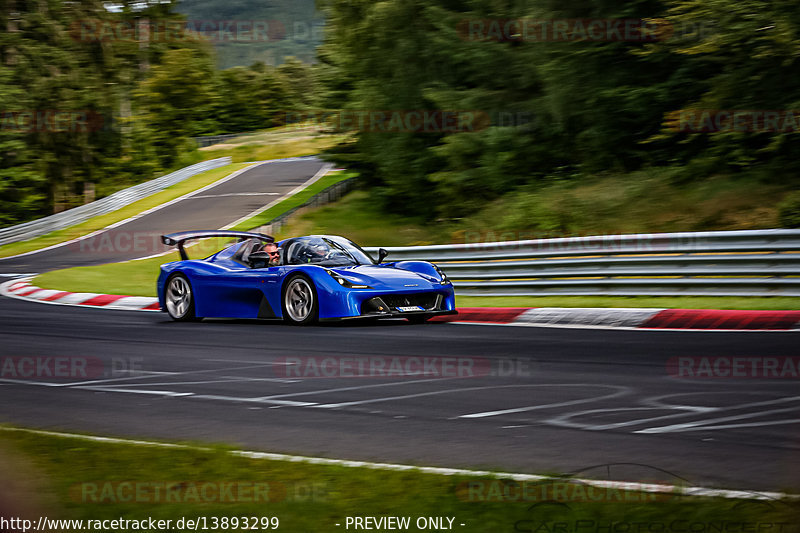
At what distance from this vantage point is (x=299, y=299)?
1267 cm

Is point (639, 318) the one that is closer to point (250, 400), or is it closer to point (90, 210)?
point (250, 400)

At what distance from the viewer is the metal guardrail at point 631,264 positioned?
12.1 m

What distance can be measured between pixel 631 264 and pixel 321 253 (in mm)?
4168

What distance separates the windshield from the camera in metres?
13.0

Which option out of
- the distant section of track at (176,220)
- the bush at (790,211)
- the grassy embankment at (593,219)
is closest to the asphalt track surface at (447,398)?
the grassy embankment at (593,219)

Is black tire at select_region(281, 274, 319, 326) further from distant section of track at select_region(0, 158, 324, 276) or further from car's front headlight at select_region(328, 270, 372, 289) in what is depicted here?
distant section of track at select_region(0, 158, 324, 276)

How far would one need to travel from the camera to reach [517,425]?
232 inches

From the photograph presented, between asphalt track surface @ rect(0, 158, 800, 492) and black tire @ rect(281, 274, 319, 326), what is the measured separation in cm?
65

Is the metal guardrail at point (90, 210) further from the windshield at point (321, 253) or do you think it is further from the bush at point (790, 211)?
the bush at point (790, 211)

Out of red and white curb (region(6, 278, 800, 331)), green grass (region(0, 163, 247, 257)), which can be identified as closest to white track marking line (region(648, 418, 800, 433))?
red and white curb (region(6, 278, 800, 331))

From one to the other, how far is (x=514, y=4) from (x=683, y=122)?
247 inches

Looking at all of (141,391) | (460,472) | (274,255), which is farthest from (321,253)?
(460,472)

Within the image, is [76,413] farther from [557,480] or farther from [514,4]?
[514,4]

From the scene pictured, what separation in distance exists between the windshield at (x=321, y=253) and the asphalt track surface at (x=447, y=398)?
1405mm
